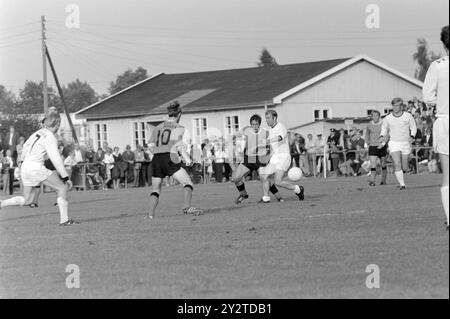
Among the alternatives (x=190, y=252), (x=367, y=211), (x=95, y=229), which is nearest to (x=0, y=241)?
(x=95, y=229)

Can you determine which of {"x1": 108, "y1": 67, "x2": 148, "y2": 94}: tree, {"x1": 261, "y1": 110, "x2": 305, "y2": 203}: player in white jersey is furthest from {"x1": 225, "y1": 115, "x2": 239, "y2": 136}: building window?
{"x1": 108, "y1": 67, "x2": 148, "y2": 94}: tree

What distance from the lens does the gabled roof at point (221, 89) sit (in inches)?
2223

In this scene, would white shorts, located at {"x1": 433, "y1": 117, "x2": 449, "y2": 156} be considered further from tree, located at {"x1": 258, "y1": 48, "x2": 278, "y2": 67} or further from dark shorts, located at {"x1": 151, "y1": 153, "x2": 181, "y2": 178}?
tree, located at {"x1": 258, "y1": 48, "x2": 278, "y2": 67}

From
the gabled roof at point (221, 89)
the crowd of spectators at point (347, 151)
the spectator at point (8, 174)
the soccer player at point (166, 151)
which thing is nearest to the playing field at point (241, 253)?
the soccer player at point (166, 151)

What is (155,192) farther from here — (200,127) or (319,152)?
(200,127)

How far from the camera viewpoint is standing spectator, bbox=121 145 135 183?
1746 inches

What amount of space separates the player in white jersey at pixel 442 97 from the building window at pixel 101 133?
54.4m

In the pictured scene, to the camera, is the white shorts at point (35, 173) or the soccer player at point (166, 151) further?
the soccer player at point (166, 151)

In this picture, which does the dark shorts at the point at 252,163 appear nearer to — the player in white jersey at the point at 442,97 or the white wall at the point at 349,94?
the player in white jersey at the point at 442,97

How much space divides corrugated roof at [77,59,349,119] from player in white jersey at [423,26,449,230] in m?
42.3

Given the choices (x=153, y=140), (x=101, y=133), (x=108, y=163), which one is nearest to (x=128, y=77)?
(x=101, y=133)

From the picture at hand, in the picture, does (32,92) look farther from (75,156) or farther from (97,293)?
(97,293)

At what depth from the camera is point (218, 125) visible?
57.7 metres

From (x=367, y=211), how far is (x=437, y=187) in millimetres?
7826
